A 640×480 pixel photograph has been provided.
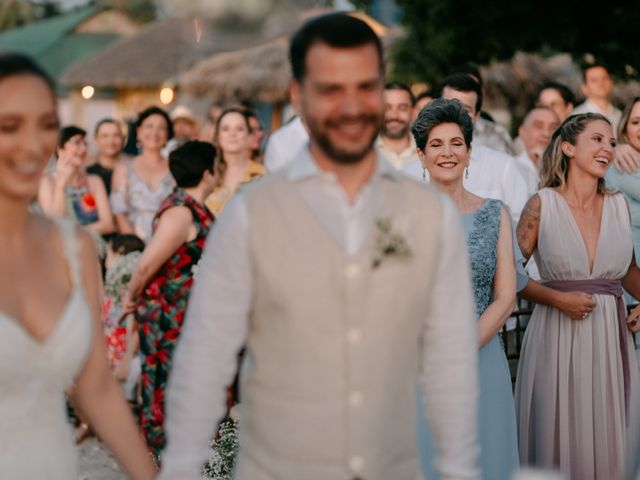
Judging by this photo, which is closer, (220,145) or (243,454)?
(243,454)

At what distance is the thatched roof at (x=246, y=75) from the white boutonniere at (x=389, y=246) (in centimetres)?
2354

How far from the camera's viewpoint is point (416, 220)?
3180 millimetres

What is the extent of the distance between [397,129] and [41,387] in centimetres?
601

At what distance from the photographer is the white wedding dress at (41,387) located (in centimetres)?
323

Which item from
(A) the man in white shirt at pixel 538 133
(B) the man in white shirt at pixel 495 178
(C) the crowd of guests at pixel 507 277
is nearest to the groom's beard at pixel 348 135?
(C) the crowd of guests at pixel 507 277

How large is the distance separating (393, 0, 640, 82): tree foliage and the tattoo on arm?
35.2ft

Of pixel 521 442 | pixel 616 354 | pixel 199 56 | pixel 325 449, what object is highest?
pixel 199 56

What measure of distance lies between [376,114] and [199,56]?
30.6 metres

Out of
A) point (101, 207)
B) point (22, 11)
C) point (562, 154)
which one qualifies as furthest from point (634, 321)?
point (22, 11)

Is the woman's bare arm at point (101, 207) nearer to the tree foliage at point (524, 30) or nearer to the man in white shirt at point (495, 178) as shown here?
the man in white shirt at point (495, 178)

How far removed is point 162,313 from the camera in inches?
301

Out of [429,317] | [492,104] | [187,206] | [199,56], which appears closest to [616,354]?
[187,206]

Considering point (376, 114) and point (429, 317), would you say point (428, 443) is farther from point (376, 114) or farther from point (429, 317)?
point (376, 114)

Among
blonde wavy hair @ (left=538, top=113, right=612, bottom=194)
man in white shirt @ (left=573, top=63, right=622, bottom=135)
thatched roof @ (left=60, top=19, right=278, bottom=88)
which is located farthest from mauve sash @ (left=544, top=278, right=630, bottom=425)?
thatched roof @ (left=60, top=19, right=278, bottom=88)
